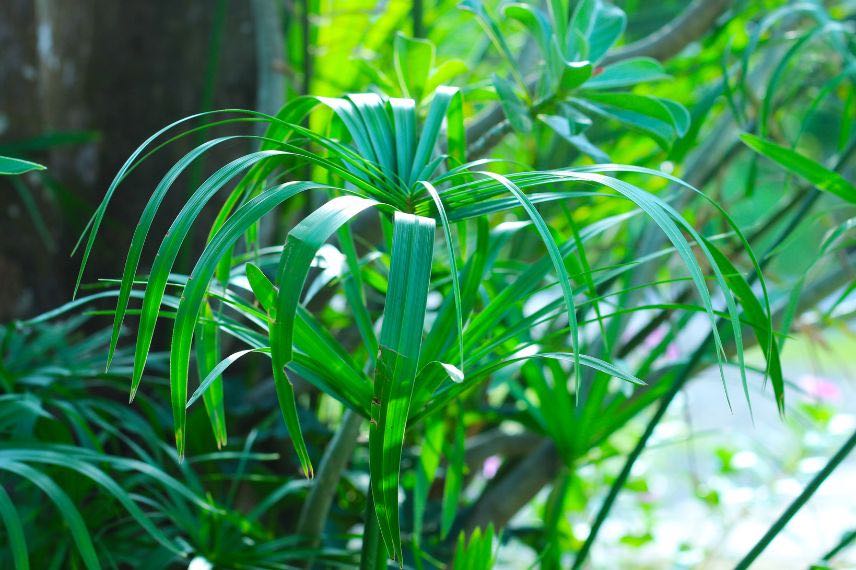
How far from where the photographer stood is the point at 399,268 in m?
0.31

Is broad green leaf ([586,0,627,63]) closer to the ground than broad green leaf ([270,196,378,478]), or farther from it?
farther from it

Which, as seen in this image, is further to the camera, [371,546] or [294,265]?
[371,546]

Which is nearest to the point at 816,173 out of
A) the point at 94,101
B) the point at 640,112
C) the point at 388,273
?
the point at 640,112

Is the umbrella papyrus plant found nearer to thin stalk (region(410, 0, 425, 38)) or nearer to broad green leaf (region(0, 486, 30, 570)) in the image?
broad green leaf (region(0, 486, 30, 570))

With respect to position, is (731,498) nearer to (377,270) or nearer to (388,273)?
(377,270)

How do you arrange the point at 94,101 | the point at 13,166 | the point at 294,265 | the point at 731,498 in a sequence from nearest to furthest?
the point at 294,265 → the point at 13,166 → the point at 94,101 → the point at 731,498

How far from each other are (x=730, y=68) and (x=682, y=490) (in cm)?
151

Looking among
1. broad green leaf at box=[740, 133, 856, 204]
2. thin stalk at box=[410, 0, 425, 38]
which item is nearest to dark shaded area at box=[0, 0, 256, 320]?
thin stalk at box=[410, 0, 425, 38]

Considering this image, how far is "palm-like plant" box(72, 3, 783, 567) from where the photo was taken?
314 millimetres

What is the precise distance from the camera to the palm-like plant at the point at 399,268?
0.31 meters

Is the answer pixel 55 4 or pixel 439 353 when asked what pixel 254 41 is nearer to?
pixel 55 4

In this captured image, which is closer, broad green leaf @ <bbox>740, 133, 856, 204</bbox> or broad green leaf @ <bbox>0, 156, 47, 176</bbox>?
broad green leaf @ <bbox>0, 156, 47, 176</bbox>

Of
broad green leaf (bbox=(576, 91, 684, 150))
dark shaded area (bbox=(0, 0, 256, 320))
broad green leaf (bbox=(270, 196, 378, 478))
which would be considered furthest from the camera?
dark shaded area (bbox=(0, 0, 256, 320))

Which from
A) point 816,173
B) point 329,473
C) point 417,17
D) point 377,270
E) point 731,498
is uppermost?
point 417,17
